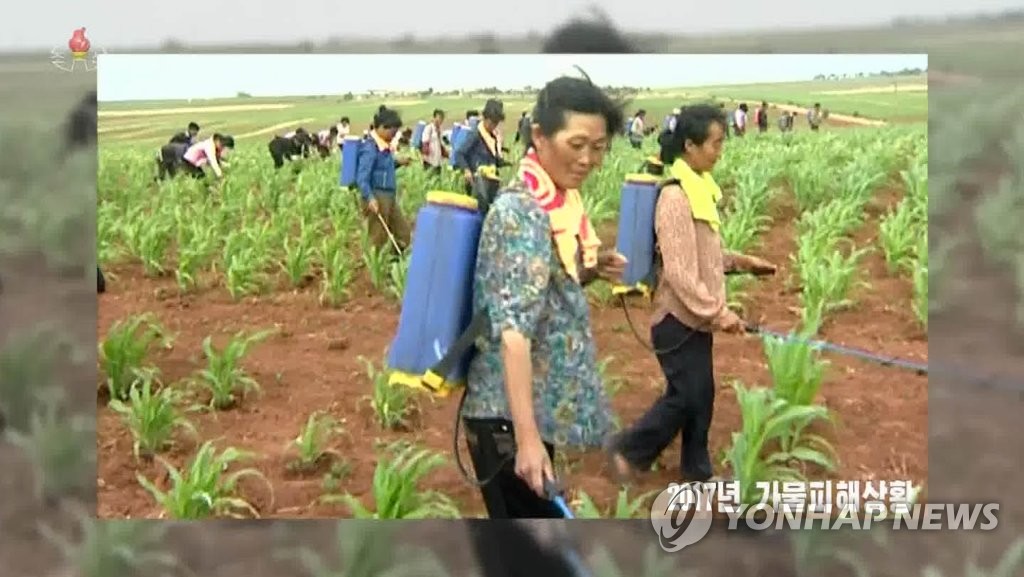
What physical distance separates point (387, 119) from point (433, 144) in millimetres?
102

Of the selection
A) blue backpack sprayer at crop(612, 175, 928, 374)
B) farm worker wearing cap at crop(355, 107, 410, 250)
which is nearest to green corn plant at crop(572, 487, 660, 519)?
blue backpack sprayer at crop(612, 175, 928, 374)

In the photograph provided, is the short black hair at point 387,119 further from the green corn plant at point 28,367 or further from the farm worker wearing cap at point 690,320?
the green corn plant at point 28,367

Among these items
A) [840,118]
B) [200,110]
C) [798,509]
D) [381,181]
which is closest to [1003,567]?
[798,509]

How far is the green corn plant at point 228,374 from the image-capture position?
219 cm

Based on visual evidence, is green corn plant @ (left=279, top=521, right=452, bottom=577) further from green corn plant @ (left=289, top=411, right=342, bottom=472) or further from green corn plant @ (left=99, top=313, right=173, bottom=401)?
green corn plant @ (left=99, top=313, right=173, bottom=401)

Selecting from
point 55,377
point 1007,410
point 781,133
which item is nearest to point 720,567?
point 1007,410

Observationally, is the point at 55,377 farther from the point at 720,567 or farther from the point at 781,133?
the point at 781,133

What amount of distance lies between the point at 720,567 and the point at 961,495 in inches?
18.3

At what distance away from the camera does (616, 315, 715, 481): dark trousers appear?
214 cm

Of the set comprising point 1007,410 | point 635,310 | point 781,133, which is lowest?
point 1007,410

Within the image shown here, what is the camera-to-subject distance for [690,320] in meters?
2.14

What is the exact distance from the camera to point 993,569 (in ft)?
7.14

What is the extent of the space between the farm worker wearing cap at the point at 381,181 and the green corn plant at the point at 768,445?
2.26 feet

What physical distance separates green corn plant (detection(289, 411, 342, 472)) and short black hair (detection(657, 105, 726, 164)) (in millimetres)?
769
